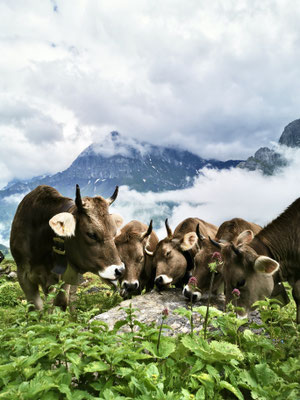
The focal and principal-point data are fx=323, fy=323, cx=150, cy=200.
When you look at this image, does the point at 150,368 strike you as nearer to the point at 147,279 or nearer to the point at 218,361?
the point at 218,361

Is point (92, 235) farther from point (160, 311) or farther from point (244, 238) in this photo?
point (244, 238)

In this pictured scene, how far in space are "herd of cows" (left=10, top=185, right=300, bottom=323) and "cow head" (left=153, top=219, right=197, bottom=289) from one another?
30mm

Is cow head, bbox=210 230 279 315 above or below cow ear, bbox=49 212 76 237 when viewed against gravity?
below

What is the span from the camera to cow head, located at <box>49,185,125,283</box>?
6.36m

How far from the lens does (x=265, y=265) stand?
6691 millimetres

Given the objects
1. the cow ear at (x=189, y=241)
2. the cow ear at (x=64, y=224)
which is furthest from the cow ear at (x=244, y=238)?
the cow ear at (x=64, y=224)

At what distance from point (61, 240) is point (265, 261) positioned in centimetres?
425

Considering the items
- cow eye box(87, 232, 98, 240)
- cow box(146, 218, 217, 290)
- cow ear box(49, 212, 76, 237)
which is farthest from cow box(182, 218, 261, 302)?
cow ear box(49, 212, 76, 237)

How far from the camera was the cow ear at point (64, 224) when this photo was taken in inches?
246

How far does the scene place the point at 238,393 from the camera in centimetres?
286

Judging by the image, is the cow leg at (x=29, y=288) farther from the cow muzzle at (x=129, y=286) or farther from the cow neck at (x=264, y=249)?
the cow neck at (x=264, y=249)

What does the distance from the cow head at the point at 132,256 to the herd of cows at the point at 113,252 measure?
29mm

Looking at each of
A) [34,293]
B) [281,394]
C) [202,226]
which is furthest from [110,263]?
[202,226]

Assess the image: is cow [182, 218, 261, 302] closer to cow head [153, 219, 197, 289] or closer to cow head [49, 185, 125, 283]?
cow head [153, 219, 197, 289]
